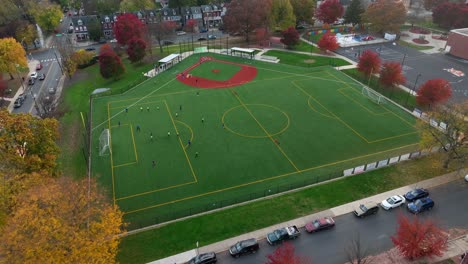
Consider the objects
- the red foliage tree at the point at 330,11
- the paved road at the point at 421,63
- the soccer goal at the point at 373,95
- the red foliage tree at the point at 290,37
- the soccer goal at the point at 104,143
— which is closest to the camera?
the soccer goal at the point at 104,143

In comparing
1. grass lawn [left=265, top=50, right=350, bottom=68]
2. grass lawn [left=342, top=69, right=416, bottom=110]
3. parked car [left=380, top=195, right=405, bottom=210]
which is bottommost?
parked car [left=380, top=195, right=405, bottom=210]

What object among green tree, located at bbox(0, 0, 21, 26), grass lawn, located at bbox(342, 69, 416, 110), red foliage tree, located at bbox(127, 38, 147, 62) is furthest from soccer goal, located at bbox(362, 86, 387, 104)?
green tree, located at bbox(0, 0, 21, 26)

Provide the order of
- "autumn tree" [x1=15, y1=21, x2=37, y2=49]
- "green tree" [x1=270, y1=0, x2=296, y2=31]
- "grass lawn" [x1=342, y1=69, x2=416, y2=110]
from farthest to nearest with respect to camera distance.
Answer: "green tree" [x1=270, y1=0, x2=296, y2=31] → "autumn tree" [x1=15, y1=21, x2=37, y2=49] → "grass lawn" [x1=342, y1=69, x2=416, y2=110]

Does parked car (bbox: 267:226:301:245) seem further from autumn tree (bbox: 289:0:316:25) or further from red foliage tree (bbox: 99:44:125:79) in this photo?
autumn tree (bbox: 289:0:316:25)

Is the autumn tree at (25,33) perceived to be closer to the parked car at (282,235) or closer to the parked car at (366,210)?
the parked car at (282,235)

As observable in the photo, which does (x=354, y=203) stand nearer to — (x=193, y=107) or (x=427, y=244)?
(x=427, y=244)

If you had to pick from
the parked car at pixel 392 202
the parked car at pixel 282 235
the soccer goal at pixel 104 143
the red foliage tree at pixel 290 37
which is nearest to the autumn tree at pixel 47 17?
the soccer goal at pixel 104 143

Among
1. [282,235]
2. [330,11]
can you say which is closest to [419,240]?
[282,235]
